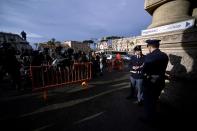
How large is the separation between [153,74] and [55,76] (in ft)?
14.4

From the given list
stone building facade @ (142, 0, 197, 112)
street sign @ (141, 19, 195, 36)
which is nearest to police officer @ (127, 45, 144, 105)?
stone building facade @ (142, 0, 197, 112)

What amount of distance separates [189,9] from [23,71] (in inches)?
332

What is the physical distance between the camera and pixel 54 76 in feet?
22.8

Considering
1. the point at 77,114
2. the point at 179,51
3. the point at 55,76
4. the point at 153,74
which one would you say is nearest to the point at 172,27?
the point at 179,51

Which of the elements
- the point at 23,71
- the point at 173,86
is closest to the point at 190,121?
the point at 173,86

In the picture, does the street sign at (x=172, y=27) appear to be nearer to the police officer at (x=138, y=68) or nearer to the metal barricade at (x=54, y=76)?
the police officer at (x=138, y=68)

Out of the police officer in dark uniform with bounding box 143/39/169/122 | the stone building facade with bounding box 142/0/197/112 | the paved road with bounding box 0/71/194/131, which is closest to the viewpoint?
the police officer in dark uniform with bounding box 143/39/169/122

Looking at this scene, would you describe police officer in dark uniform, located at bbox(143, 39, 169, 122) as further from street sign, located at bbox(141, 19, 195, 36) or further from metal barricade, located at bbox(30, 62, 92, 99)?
metal barricade, located at bbox(30, 62, 92, 99)

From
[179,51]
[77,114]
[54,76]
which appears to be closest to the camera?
[77,114]

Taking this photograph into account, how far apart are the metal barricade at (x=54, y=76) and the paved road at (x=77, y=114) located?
0.53 meters

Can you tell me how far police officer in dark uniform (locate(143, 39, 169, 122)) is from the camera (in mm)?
3823

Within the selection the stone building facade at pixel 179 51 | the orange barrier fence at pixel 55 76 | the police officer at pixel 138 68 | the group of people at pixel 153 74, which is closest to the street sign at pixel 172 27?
the stone building facade at pixel 179 51

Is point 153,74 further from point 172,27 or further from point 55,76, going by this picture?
point 55,76

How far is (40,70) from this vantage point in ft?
21.2
